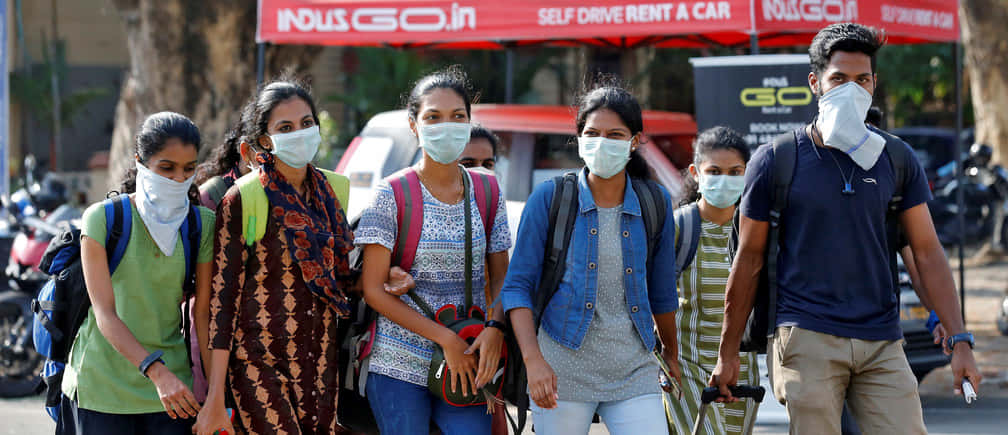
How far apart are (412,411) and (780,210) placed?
1327 mm

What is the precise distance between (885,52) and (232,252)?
17.5 metres

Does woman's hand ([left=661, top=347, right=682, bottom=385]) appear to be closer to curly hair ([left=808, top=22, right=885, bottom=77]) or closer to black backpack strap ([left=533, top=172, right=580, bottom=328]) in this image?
black backpack strap ([left=533, top=172, right=580, bottom=328])

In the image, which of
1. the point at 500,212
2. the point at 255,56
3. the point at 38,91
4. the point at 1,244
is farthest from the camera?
the point at 38,91

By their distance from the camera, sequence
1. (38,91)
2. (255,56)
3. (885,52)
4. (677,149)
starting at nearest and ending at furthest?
(677,149) < (255,56) < (885,52) < (38,91)

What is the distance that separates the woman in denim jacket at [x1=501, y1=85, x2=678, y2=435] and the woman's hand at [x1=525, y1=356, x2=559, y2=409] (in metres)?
0.14

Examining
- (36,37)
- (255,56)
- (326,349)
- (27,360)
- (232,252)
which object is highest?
(36,37)

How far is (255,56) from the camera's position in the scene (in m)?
10.8

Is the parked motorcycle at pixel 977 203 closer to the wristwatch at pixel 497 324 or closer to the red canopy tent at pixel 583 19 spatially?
the red canopy tent at pixel 583 19

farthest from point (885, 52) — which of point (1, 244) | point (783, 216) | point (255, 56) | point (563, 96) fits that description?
point (783, 216)

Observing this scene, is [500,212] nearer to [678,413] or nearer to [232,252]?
[232,252]

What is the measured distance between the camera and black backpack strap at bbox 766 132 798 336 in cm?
340

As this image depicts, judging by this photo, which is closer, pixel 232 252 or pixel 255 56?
pixel 232 252

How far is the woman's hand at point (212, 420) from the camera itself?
3.24m

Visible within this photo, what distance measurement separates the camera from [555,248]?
3.38 meters
